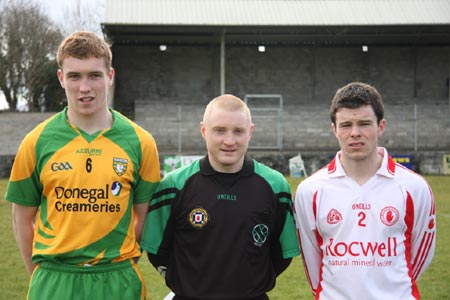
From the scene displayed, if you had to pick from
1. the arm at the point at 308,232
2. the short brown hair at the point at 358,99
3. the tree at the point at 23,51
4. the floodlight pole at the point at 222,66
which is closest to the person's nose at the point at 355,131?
the short brown hair at the point at 358,99

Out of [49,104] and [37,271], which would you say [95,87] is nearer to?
[37,271]

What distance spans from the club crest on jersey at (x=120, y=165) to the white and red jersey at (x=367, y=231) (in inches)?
40.1

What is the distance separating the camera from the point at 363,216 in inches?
123

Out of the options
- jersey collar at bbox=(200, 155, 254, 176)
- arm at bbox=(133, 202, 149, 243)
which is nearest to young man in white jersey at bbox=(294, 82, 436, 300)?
jersey collar at bbox=(200, 155, 254, 176)

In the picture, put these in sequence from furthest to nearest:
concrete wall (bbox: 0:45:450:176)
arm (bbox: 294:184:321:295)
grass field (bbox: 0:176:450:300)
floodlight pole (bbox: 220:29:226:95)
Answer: concrete wall (bbox: 0:45:450:176), floodlight pole (bbox: 220:29:226:95), grass field (bbox: 0:176:450:300), arm (bbox: 294:184:321:295)

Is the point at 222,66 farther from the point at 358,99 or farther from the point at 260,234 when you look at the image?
the point at 260,234

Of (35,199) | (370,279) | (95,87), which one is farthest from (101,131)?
(370,279)

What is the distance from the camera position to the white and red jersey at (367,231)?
306 cm

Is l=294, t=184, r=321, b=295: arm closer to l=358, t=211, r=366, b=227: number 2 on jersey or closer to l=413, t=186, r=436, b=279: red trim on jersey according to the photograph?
l=358, t=211, r=366, b=227: number 2 on jersey

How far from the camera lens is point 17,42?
1347 inches

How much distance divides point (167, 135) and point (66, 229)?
20.7 metres

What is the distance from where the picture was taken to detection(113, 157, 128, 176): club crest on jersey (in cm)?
298

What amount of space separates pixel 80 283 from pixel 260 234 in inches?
39.2

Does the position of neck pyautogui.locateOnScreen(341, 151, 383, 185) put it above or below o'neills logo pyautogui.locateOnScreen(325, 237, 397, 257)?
above
